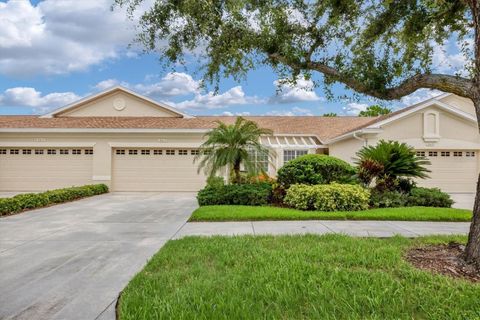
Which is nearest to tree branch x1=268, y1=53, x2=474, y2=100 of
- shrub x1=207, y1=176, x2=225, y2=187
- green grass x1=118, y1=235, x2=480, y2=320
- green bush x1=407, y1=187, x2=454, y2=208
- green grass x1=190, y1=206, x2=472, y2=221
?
green grass x1=118, y1=235, x2=480, y2=320

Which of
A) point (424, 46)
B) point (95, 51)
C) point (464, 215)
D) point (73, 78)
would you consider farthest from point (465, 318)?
point (73, 78)

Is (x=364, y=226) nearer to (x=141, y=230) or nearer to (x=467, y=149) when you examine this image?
(x=141, y=230)

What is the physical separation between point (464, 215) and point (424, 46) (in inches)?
212

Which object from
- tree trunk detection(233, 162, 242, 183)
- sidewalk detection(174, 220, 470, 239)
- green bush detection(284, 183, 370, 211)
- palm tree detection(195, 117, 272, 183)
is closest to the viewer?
sidewalk detection(174, 220, 470, 239)

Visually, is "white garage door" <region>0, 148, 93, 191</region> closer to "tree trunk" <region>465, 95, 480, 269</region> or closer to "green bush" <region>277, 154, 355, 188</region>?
"green bush" <region>277, 154, 355, 188</region>

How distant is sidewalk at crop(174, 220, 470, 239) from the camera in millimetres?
8070

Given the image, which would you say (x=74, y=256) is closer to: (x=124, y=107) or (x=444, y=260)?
(x=444, y=260)

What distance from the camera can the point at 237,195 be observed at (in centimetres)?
1233

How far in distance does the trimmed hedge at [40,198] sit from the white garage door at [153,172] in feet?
5.97

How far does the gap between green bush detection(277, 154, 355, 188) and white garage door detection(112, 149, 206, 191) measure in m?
6.63

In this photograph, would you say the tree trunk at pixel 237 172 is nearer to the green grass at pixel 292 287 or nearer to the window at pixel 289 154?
the green grass at pixel 292 287

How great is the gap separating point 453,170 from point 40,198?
63.7 feet

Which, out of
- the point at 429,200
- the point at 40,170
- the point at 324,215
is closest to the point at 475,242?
the point at 324,215

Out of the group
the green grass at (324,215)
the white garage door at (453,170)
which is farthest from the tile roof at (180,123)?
Result: the green grass at (324,215)
